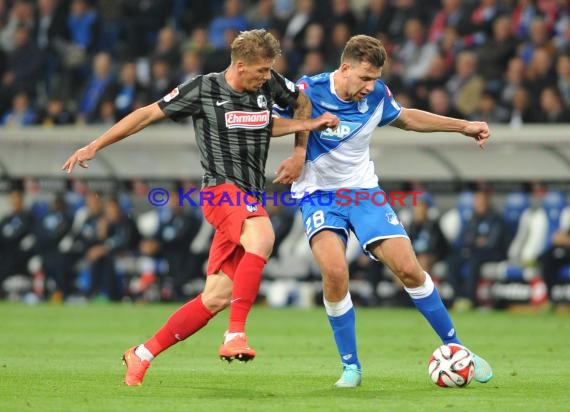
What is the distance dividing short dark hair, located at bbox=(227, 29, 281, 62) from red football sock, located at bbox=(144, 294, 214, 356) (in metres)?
1.73

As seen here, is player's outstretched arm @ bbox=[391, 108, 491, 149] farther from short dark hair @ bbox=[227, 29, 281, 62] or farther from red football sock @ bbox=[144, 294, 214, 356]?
red football sock @ bbox=[144, 294, 214, 356]

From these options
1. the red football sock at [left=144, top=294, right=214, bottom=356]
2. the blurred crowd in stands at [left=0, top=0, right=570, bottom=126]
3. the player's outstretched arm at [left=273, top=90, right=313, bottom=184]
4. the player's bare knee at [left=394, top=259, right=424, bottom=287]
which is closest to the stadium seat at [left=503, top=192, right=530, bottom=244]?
the blurred crowd in stands at [left=0, top=0, right=570, bottom=126]

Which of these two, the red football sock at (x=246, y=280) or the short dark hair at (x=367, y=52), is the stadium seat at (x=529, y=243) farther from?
the red football sock at (x=246, y=280)

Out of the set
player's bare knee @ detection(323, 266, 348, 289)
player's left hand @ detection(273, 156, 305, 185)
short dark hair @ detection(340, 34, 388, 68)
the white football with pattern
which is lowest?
the white football with pattern

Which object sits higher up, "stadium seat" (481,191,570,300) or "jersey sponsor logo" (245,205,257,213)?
"jersey sponsor logo" (245,205,257,213)

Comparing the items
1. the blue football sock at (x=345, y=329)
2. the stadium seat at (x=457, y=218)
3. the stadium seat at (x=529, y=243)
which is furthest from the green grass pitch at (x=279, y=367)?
the stadium seat at (x=457, y=218)

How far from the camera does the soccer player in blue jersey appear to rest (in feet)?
29.1

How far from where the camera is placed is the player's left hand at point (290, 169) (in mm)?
8859

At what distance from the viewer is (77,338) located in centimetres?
1403

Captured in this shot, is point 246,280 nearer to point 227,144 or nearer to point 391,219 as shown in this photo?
point 227,144

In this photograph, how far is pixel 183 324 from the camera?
8.64 meters

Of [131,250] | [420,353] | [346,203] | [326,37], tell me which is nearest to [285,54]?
[326,37]

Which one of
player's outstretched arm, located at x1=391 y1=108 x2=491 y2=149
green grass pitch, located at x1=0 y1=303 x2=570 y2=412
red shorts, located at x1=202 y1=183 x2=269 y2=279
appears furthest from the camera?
player's outstretched arm, located at x1=391 y1=108 x2=491 y2=149

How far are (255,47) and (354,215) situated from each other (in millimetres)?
1497
